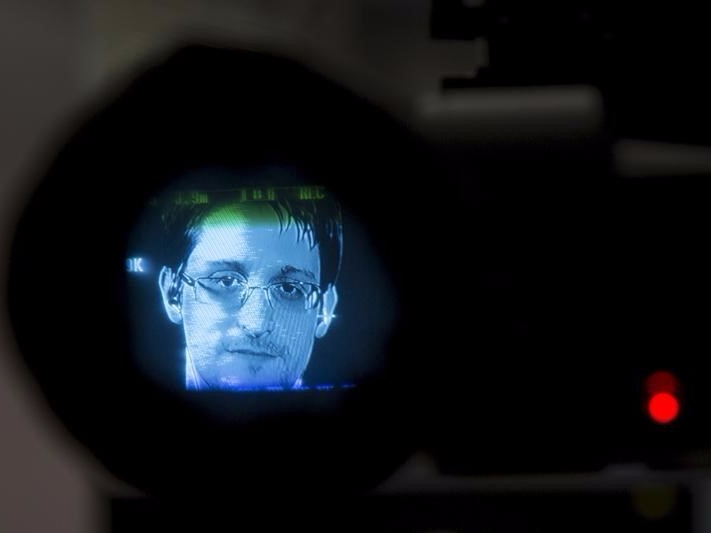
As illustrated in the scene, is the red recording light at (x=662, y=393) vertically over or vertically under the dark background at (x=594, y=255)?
under

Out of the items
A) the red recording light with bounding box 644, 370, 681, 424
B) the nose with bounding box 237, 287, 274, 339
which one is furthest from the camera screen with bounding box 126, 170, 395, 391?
the red recording light with bounding box 644, 370, 681, 424

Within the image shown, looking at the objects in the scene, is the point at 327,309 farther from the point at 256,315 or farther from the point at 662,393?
the point at 662,393

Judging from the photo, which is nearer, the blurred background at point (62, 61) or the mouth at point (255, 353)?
the mouth at point (255, 353)

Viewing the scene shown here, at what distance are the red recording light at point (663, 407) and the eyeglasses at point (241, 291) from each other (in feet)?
0.70

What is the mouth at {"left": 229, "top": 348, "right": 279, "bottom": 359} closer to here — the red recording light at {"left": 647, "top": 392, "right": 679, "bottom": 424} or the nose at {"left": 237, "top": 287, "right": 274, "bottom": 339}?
the nose at {"left": 237, "top": 287, "right": 274, "bottom": 339}

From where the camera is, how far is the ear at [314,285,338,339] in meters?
0.52

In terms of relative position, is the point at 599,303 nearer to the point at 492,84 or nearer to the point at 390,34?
the point at 492,84

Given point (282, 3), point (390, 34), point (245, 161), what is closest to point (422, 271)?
point (245, 161)

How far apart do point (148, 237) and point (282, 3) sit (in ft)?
2.98

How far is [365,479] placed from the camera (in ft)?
1.59

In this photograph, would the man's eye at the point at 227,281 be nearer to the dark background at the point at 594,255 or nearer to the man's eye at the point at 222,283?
the man's eye at the point at 222,283

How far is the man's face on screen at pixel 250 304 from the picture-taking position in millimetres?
518

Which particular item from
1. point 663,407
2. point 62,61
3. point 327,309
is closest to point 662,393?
point 663,407

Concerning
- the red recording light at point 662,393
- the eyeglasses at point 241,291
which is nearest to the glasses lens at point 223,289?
the eyeglasses at point 241,291
